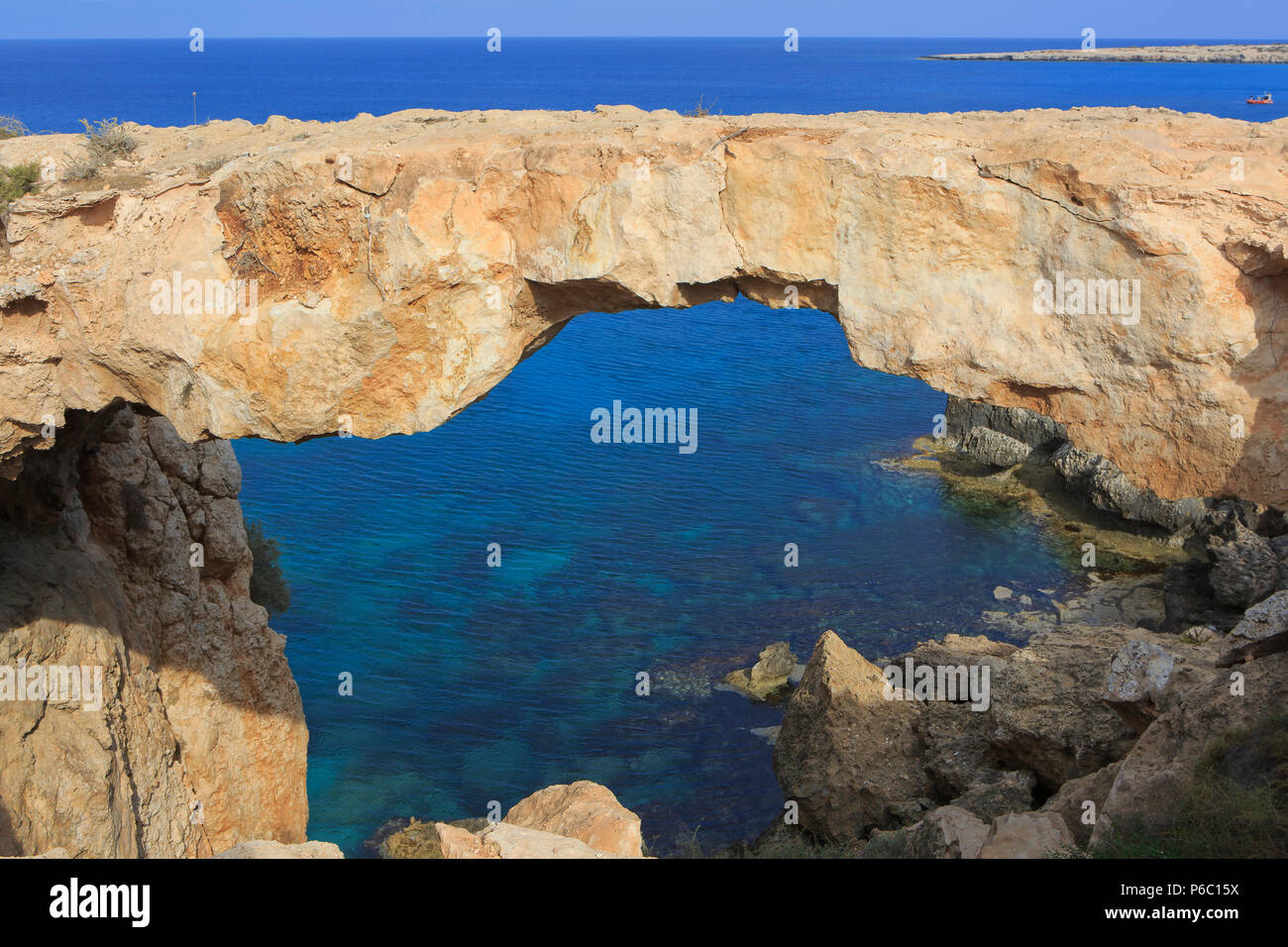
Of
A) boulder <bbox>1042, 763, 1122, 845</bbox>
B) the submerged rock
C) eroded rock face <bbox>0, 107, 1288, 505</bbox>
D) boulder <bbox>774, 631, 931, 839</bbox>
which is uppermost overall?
eroded rock face <bbox>0, 107, 1288, 505</bbox>

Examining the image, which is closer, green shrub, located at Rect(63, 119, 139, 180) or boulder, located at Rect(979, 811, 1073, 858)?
boulder, located at Rect(979, 811, 1073, 858)

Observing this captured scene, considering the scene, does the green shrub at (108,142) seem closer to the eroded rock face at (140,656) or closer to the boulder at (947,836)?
the eroded rock face at (140,656)

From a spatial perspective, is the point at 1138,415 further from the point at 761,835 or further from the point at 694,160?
the point at 761,835

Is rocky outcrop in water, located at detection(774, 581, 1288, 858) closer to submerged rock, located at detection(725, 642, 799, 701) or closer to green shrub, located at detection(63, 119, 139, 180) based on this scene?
submerged rock, located at detection(725, 642, 799, 701)

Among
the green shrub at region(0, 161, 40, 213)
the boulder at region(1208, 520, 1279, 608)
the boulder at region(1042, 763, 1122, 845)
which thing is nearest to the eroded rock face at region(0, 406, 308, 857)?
the green shrub at region(0, 161, 40, 213)

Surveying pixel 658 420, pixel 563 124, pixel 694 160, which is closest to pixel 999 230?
pixel 694 160

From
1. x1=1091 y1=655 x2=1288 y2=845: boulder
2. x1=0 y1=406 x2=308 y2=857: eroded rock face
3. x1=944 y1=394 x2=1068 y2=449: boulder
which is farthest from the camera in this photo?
x1=944 y1=394 x2=1068 y2=449: boulder

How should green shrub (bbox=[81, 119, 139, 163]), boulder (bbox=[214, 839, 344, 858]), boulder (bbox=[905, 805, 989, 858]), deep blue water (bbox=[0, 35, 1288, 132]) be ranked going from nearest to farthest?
boulder (bbox=[214, 839, 344, 858]) < boulder (bbox=[905, 805, 989, 858]) < green shrub (bbox=[81, 119, 139, 163]) < deep blue water (bbox=[0, 35, 1288, 132])

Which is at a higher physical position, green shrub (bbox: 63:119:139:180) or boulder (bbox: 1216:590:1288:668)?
green shrub (bbox: 63:119:139:180)
